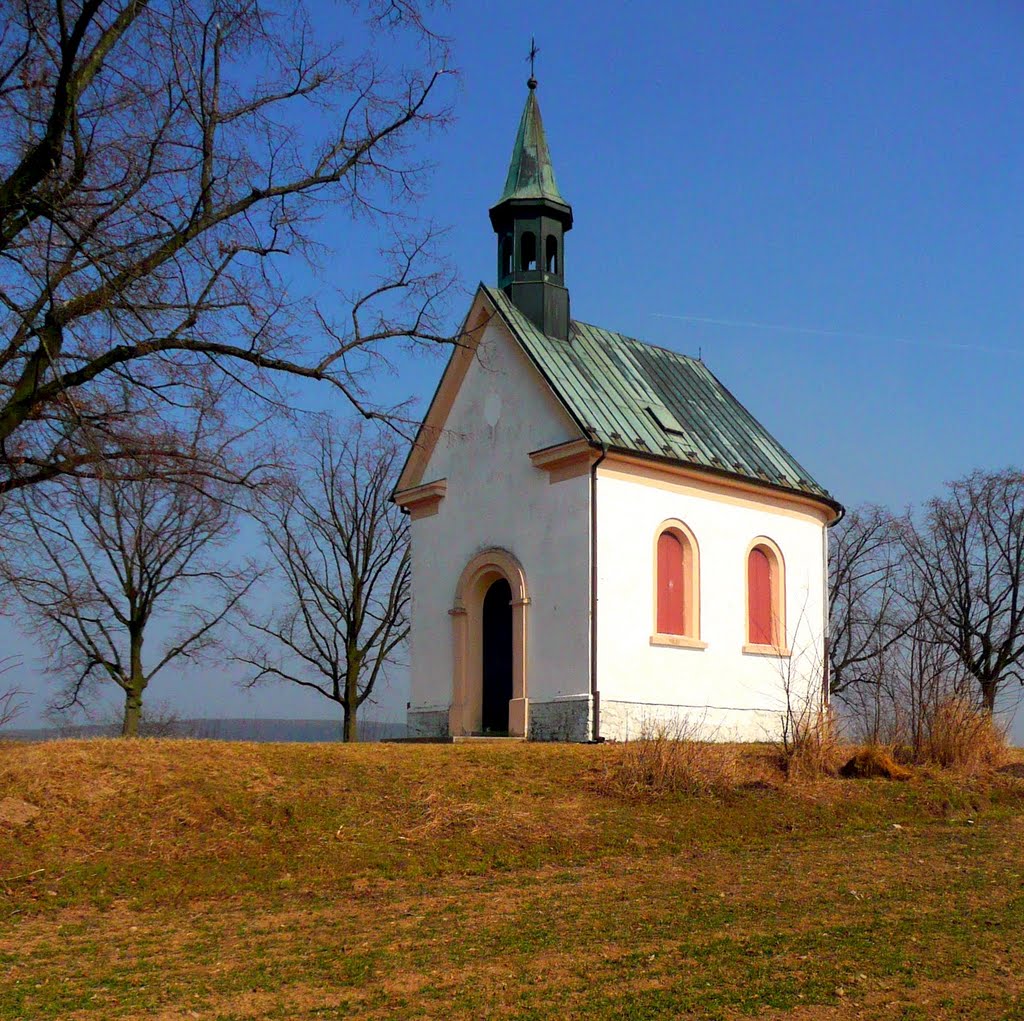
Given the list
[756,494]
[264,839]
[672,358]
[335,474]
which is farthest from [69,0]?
[335,474]

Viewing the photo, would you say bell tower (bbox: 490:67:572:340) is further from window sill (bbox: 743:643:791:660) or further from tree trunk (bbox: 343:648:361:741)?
tree trunk (bbox: 343:648:361:741)

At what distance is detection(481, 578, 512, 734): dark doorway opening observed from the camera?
22609mm

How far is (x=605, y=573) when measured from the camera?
2078 cm

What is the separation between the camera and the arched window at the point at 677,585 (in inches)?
856

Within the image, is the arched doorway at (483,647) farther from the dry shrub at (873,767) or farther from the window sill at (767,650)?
the dry shrub at (873,767)

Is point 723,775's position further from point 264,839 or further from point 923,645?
point 264,839

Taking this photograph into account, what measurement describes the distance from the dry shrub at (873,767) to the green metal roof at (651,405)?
6.74 metres

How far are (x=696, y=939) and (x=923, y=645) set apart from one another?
9630 mm

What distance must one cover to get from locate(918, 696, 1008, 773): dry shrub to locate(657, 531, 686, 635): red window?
546 cm

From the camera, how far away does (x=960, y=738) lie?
1705 centimetres

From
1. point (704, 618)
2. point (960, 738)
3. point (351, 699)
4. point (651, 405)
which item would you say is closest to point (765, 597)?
point (704, 618)

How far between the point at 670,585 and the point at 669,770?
287 inches

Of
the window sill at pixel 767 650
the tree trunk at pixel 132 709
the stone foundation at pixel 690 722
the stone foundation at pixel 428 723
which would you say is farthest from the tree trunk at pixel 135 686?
the window sill at pixel 767 650

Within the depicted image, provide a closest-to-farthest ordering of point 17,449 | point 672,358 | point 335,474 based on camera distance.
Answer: point 17,449
point 672,358
point 335,474
